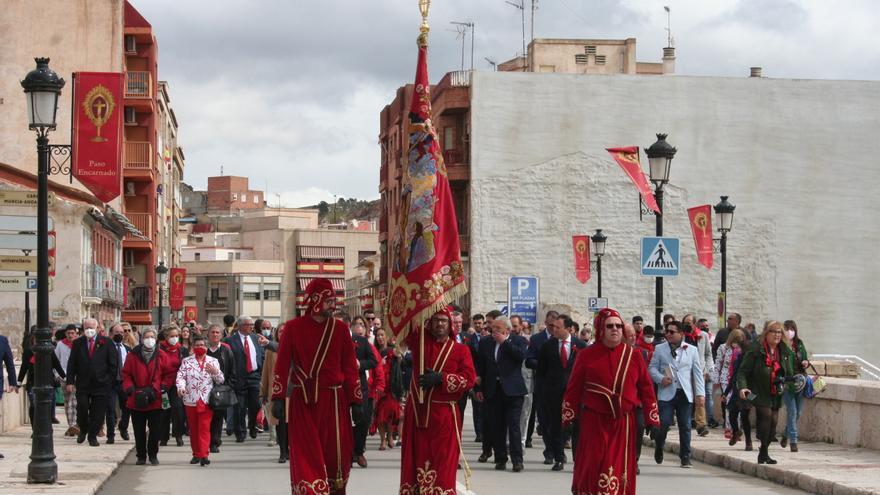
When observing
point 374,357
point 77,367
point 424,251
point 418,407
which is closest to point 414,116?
point 424,251

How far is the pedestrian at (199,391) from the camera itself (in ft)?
58.7

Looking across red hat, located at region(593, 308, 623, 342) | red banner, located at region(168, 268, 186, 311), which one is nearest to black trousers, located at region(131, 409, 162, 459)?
red hat, located at region(593, 308, 623, 342)

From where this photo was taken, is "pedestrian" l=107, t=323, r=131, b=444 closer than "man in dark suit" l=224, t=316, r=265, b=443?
Yes

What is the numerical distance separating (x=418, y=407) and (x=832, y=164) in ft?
155

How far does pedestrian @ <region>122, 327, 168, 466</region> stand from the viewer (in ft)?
58.6

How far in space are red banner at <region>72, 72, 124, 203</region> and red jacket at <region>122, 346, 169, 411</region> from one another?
501 inches

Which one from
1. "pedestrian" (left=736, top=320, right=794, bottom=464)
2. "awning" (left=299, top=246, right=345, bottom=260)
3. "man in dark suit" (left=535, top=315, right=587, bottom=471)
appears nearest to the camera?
"pedestrian" (left=736, top=320, right=794, bottom=464)

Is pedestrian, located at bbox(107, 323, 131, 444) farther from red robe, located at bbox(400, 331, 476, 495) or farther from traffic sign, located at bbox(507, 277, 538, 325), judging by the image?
traffic sign, located at bbox(507, 277, 538, 325)

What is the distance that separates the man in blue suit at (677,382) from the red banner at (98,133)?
15561 mm

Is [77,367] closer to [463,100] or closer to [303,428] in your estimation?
[303,428]

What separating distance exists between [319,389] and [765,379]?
24.3ft

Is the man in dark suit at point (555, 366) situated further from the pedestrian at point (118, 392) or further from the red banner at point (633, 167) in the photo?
the red banner at point (633, 167)

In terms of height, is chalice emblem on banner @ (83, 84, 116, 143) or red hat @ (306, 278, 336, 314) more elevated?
chalice emblem on banner @ (83, 84, 116, 143)

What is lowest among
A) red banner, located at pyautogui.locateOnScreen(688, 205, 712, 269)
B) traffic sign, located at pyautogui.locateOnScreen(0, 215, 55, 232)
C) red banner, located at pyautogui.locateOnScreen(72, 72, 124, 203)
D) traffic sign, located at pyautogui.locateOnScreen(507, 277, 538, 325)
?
traffic sign, located at pyautogui.locateOnScreen(507, 277, 538, 325)
